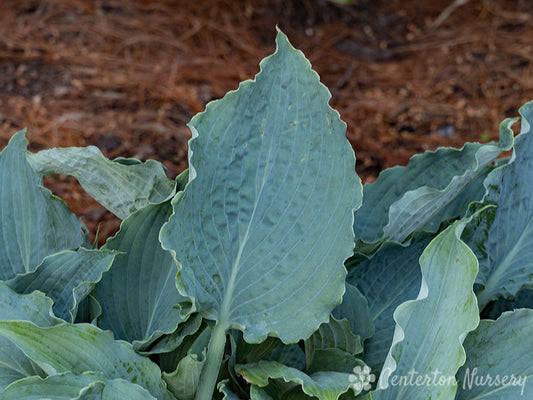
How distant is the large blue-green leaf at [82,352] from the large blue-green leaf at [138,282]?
131mm

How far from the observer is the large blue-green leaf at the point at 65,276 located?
42.4 inches

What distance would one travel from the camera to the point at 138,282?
116cm

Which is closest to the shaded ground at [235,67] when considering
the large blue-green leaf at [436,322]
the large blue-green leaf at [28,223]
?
the large blue-green leaf at [28,223]

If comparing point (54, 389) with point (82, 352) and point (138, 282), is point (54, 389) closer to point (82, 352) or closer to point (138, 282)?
point (82, 352)

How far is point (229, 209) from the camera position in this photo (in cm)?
102

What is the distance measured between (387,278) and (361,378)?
260mm

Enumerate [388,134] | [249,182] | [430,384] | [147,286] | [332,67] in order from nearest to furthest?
[430,384]
[249,182]
[147,286]
[388,134]
[332,67]

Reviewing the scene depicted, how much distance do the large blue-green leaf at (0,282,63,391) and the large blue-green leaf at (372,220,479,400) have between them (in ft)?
1.66

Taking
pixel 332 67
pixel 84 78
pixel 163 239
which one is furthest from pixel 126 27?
pixel 163 239

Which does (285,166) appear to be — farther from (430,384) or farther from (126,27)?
(126,27)

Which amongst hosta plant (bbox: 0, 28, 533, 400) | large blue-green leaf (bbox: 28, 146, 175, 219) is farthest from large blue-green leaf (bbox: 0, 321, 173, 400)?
large blue-green leaf (bbox: 28, 146, 175, 219)

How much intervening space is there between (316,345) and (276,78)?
17.5 inches

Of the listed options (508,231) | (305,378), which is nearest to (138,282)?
(305,378)

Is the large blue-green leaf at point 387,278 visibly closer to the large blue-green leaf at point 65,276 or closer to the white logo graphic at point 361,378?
the white logo graphic at point 361,378
